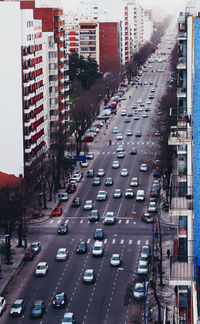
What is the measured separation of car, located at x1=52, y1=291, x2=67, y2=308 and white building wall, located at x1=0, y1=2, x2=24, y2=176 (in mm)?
42542

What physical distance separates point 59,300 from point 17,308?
13.9ft

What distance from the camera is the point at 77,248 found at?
90.8 metres

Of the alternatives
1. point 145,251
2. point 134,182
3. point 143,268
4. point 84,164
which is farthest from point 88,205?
point 143,268

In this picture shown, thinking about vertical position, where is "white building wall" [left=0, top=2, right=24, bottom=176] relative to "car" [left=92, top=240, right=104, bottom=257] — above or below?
above

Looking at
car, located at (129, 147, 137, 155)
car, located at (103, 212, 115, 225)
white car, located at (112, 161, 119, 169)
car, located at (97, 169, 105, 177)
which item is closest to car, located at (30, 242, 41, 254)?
car, located at (103, 212, 115, 225)

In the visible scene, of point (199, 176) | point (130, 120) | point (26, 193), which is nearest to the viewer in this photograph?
point (199, 176)

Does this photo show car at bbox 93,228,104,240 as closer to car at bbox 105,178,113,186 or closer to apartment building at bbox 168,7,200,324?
car at bbox 105,178,113,186

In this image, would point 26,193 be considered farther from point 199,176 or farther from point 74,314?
point 199,176

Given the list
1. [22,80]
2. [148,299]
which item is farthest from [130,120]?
[148,299]

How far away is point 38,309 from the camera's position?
71812 mm

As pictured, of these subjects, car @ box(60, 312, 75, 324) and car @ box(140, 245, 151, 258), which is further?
car @ box(140, 245, 151, 258)

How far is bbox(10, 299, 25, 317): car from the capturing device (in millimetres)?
72188

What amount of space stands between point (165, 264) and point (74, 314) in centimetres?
1539

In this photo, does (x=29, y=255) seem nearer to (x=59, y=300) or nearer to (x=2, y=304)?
(x=59, y=300)
